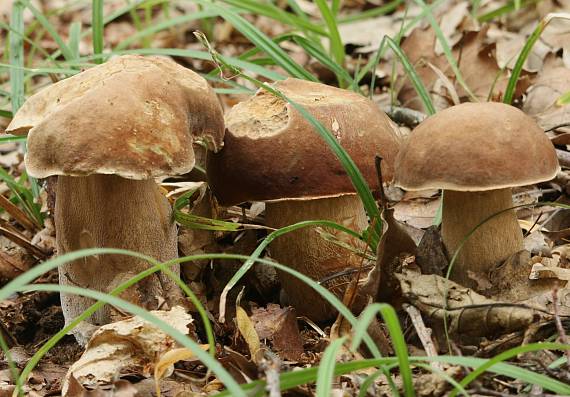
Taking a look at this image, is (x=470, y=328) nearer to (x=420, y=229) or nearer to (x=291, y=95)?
(x=420, y=229)

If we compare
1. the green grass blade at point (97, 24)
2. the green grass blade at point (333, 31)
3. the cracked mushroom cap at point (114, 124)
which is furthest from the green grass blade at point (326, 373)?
the green grass blade at point (333, 31)

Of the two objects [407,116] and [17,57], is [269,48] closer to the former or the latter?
[407,116]

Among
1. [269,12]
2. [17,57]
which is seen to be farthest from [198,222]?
[17,57]

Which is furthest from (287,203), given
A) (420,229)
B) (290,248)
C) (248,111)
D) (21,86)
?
(21,86)

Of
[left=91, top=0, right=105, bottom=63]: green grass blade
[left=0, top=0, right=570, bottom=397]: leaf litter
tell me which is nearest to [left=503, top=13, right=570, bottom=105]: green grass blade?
[left=0, top=0, right=570, bottom=397]: leaf litter

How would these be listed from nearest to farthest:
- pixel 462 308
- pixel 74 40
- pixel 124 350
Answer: pixel 462 308
pixel 124 350
pixel 74 40

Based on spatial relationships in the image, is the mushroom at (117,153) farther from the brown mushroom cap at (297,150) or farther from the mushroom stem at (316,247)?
the mushroom stem at (316,247)
